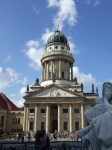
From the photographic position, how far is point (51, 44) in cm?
7362

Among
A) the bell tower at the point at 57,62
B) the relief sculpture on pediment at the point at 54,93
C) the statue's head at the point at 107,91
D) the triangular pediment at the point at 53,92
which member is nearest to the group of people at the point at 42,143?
the statue's head at the point at 107,91

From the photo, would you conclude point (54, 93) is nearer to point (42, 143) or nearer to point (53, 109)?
point (53, 109)

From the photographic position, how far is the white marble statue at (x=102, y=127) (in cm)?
542

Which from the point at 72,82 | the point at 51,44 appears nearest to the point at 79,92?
the point at 72,82

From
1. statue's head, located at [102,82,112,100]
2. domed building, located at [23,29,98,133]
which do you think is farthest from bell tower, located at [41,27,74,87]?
statue's head, located at [102,82,112,100]

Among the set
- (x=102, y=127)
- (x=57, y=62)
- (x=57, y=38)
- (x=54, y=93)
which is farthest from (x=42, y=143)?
(x=57, y=38)

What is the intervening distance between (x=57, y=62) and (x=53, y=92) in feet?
45.6

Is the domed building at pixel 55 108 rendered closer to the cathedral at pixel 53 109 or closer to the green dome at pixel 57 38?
the cathedral at pixel 53 109

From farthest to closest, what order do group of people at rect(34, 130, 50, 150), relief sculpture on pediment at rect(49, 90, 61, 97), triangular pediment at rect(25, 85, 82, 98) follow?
relief sculpture on pediment at rect(49, 90, 61, 97) < triangular pediment at rect(25, 85, 82, 98) < group of people at rect(34, 130, 50, 150)

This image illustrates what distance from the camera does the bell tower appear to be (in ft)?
222

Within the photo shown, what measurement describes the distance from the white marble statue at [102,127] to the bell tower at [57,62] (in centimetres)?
5876

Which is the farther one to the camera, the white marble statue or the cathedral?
the cathedral

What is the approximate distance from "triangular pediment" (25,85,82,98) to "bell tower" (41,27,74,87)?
596cm

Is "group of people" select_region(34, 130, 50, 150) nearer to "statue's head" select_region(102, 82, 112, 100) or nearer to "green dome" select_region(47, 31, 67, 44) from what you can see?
"statue's head" select_region(102, 82, 112, 100)
